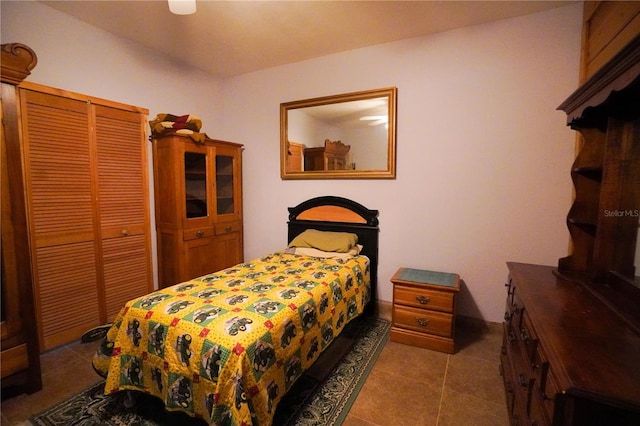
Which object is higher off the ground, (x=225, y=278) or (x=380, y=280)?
(x=225, y=278)

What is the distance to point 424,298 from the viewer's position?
2.24 meters

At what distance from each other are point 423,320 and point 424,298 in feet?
0.60

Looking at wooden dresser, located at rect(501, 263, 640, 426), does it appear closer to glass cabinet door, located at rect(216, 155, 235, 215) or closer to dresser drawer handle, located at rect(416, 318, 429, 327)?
dresser drawer handle, located at rect(416, 318, 429, 327)

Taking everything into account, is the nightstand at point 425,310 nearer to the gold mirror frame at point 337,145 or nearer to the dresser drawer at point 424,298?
the dresser drawer at point 424,298

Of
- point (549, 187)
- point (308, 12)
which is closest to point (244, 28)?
point (308, 12)

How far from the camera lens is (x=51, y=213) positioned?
2131 mm

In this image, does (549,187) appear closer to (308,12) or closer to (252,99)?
(308,12)

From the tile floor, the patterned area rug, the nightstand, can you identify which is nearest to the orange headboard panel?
the nightstand

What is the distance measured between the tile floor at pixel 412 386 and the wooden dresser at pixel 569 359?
29 cm

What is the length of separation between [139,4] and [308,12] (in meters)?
1.25

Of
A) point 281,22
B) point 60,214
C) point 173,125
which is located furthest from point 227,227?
point 281,22

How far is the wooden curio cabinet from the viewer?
108 inches

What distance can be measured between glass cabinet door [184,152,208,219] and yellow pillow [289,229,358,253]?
1.07m

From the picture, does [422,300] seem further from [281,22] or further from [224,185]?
[281,22]
